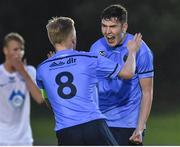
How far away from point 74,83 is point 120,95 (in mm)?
1061

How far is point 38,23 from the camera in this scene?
85.1 feet

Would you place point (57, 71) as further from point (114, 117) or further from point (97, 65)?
point (114, 117)

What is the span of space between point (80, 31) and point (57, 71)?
20132 mm

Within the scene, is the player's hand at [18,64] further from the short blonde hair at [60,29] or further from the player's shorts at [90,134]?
the player's shorts at [90,134]

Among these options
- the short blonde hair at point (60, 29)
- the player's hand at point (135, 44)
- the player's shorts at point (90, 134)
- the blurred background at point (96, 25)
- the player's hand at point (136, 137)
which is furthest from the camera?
the blurred background at point (96, 25)

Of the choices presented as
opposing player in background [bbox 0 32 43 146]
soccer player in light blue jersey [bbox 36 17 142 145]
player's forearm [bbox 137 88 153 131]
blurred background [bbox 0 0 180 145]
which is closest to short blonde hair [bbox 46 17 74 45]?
soccer player in light blue jersey [bbox 36 17 142 145]

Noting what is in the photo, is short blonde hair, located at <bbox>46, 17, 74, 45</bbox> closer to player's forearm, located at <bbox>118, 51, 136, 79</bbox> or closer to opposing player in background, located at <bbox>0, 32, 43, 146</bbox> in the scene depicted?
player's forearm, located at <bbox>118, 51, 136, 79</bbox>

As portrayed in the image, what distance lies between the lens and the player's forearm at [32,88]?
7.87 m

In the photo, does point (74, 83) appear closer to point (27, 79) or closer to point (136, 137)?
point (136, 137)

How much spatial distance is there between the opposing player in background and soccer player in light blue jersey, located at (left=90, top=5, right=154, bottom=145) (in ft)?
6.33

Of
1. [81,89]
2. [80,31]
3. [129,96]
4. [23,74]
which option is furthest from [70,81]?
[80,31]

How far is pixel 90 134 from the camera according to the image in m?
5.40

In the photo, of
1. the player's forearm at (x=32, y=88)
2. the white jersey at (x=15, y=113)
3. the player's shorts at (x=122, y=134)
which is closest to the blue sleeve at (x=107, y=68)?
the player's shorts at (x=122, y=134)

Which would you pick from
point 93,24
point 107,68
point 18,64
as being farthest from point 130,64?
point 93,24
